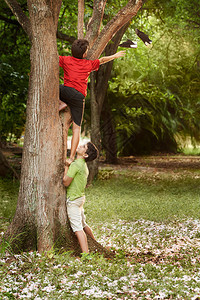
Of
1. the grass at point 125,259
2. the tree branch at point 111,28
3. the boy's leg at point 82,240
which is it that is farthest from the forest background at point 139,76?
the boy's leg at point 82,240

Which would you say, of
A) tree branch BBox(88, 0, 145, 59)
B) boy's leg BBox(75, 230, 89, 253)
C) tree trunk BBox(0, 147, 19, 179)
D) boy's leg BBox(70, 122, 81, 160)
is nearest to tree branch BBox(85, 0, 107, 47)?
tree branch BBox(88, 0, 145, 59)

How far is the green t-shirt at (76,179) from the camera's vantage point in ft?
16.8

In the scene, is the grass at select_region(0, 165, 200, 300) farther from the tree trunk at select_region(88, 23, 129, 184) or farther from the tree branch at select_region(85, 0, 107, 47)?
the tree branch at select_region(85, 0, 107, 47)

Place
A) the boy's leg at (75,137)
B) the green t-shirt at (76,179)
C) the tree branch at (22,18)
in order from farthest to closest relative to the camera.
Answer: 1. the tree branch at (22,18)
2. the boy's leg at (75,137)
3. the green t-shirt at (76,179)

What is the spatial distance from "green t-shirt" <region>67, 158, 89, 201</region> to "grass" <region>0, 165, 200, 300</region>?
0.83 m

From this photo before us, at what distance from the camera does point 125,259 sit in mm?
5262

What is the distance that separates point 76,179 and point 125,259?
1.37 metres

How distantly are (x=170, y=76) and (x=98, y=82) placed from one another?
598 centimetres

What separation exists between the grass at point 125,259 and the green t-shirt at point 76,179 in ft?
2.73

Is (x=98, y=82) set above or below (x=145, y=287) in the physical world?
above

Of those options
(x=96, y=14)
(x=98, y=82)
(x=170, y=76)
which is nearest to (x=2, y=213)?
(x=96, y=14)

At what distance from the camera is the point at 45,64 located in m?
5.10

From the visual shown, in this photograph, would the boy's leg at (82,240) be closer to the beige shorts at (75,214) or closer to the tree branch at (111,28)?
the beige shorts at (75,214)

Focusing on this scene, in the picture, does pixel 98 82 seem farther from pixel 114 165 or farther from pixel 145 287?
pixel 145 287
